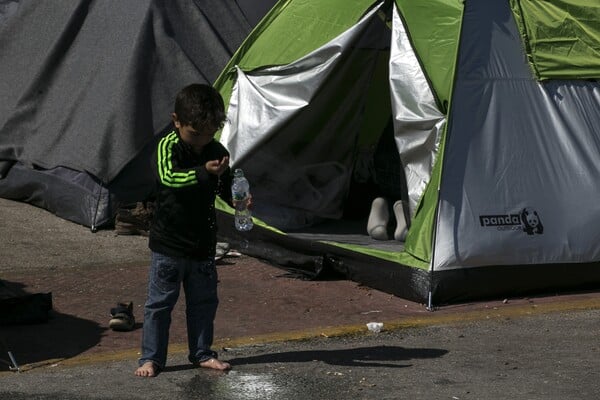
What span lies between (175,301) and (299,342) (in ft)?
3.48

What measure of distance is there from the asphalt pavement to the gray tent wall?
1.12m

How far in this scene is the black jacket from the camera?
6.41 m

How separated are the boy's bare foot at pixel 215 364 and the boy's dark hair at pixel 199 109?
1204mm

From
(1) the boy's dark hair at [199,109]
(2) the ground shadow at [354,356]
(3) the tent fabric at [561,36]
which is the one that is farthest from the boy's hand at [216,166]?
(3) the tent fabric at [561,36]

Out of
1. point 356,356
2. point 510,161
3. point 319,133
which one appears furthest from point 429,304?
point 319,133

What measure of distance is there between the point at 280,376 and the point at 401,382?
617mm

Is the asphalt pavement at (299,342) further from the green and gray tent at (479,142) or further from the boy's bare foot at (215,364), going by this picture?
the green and gray tent at (479,142)

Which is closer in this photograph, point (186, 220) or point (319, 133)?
point (186, 220)

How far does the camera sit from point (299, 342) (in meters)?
7.40

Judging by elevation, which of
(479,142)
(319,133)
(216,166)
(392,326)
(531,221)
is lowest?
(392,326)

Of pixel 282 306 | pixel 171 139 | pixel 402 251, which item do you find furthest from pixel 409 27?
pixel 171 139

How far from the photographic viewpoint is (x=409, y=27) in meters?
8.68

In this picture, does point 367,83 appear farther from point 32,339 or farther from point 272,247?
point 32,339

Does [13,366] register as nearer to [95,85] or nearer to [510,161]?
[510,161]
